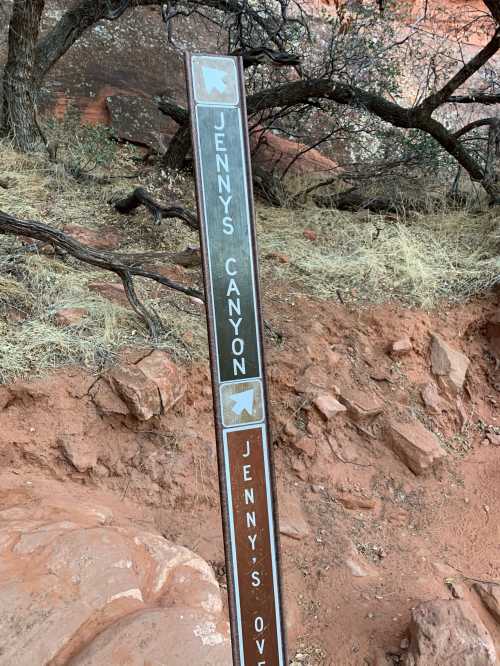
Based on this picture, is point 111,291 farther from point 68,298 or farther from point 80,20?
point 80,20

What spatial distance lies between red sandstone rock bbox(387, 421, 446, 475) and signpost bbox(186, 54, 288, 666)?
226 centimetres

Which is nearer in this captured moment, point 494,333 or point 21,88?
point 494,333

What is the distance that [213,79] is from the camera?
161 centimetres

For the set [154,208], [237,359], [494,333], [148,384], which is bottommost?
[237,359]

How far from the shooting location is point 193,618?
2051 millimetres

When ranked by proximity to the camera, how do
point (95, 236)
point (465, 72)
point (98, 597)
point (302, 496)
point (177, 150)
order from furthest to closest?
point (177, 150), point (465, 72), point (95, 236), point (302, 496), point (98, 597)

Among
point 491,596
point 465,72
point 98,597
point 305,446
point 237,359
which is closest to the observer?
point 237,359

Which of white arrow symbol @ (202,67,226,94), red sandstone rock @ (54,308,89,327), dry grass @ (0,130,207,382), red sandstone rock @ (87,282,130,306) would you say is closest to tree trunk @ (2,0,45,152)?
dry grass @ (0,130,207,382)

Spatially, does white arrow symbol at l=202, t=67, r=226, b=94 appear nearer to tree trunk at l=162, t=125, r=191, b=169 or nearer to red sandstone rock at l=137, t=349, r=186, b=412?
red sandstone rock at l=137, t=349, r=186, b=412

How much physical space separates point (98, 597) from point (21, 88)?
5.37m

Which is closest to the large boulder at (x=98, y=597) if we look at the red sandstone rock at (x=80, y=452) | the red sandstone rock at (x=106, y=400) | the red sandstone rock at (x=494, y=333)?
the red sandstone rock at (x=80, y=452)

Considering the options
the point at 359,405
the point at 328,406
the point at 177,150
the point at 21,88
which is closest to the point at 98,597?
the point at 328,406

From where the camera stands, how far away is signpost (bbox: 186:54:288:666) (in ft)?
5.11

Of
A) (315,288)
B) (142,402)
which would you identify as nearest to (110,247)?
(315,288)
